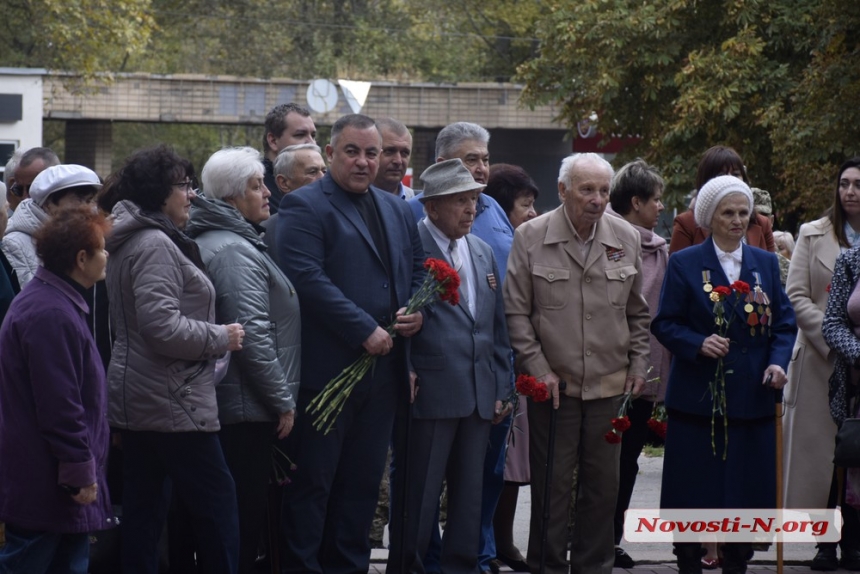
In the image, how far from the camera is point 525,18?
39469mm

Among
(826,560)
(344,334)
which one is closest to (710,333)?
(826,560)

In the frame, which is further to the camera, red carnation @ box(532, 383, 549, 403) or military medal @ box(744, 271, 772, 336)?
military medal @ box(744, 271, 772, 336)

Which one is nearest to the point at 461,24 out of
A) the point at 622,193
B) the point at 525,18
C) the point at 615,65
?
the point at 525,18

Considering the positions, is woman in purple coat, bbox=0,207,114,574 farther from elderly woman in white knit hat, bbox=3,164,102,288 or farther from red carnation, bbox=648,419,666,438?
red carnation, bbox=648,419,666,438

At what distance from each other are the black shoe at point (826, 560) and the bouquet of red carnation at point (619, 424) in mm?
1607

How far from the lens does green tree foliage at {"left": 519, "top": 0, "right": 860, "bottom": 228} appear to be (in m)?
20.4

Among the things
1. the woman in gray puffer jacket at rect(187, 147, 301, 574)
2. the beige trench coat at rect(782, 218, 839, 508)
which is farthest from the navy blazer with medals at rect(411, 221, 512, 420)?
the beige trench coat at rect(782, 218, 839, 508)

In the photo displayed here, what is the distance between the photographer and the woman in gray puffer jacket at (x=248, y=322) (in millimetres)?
5879

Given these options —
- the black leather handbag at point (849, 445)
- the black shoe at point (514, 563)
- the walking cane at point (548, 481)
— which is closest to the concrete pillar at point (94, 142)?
the black shoe at point (514, 563)

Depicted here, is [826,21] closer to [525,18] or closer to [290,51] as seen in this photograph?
[525,18]

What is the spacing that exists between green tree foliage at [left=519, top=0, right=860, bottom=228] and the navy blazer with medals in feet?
38.5

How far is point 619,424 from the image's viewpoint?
6398mm

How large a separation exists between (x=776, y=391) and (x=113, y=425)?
10.9 feet

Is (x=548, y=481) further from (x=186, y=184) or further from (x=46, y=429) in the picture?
(x=46, y=429)
